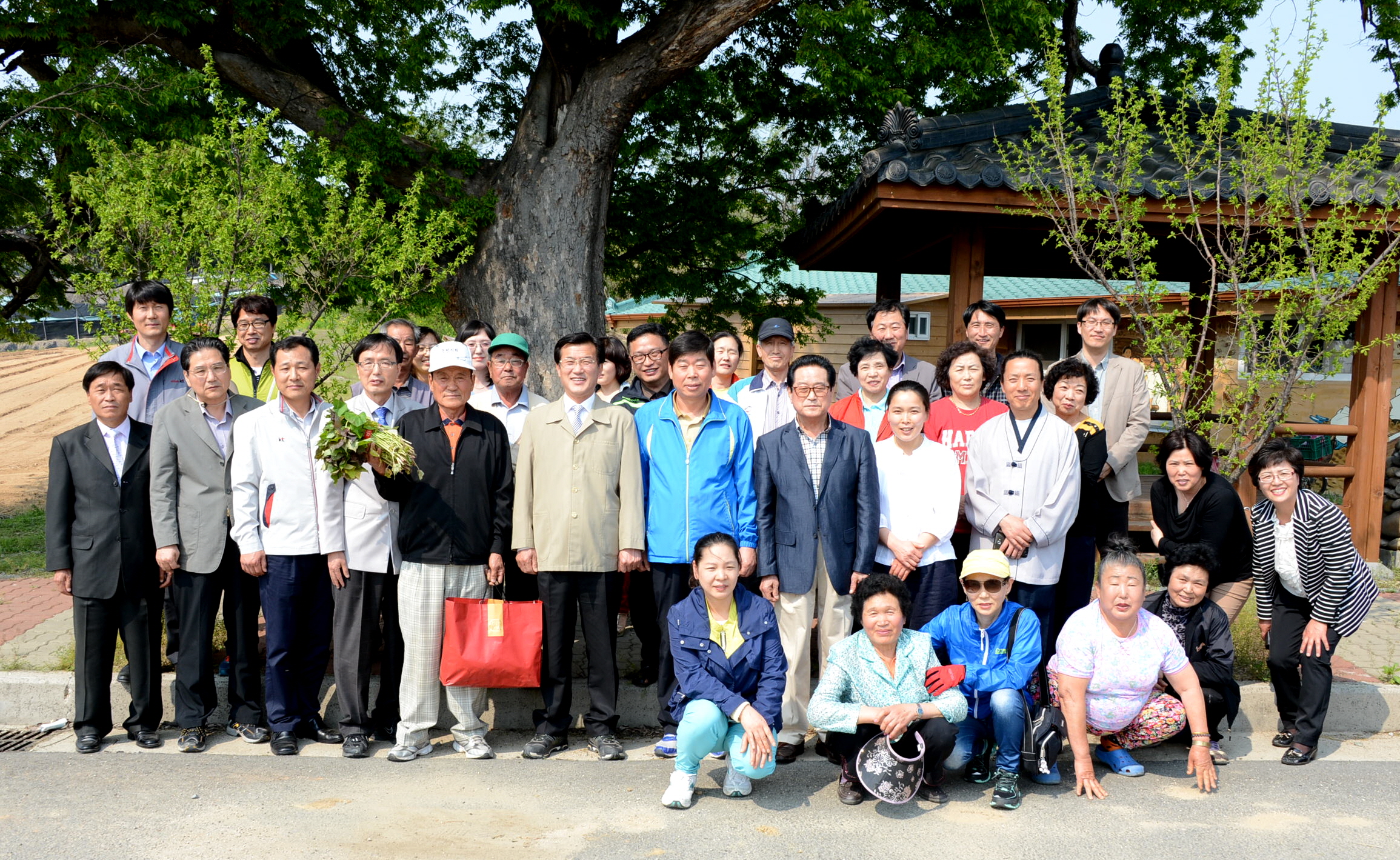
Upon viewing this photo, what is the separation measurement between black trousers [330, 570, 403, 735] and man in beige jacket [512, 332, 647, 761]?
0.73m

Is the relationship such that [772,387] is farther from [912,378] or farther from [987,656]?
[987,656]

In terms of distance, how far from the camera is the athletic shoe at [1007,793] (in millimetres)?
4148

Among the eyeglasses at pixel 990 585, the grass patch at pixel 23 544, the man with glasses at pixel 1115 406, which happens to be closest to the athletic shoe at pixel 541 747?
the eyeglasses at pixel 990 585

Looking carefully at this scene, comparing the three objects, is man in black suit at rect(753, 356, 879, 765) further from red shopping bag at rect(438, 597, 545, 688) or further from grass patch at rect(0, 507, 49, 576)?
grass patch at rect(0, 507, 49, 576)

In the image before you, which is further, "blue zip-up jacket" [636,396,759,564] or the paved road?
"blue zip-up jacket" [636,396,759,564]

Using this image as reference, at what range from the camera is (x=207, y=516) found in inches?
191

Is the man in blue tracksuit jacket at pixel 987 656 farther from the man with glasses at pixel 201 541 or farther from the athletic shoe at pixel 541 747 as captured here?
the man with glasses at pixel 201 541

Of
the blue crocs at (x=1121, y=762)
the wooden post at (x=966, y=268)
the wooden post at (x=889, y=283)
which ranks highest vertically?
the wooden post at (x=889, y=283)

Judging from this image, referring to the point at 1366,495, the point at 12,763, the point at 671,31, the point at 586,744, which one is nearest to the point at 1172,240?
the point at 1366,495

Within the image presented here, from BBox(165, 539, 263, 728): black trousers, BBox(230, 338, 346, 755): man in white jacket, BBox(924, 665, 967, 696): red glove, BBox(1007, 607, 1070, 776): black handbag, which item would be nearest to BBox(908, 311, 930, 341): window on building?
BBox(1007, 607, 1070, 776): black handbag

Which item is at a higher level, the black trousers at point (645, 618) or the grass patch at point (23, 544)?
the black trousers at point (645, 618)

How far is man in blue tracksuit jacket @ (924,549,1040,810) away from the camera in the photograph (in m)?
4.34

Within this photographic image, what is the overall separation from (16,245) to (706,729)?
11954mm

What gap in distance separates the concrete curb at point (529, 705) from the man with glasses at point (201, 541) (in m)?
0.44
